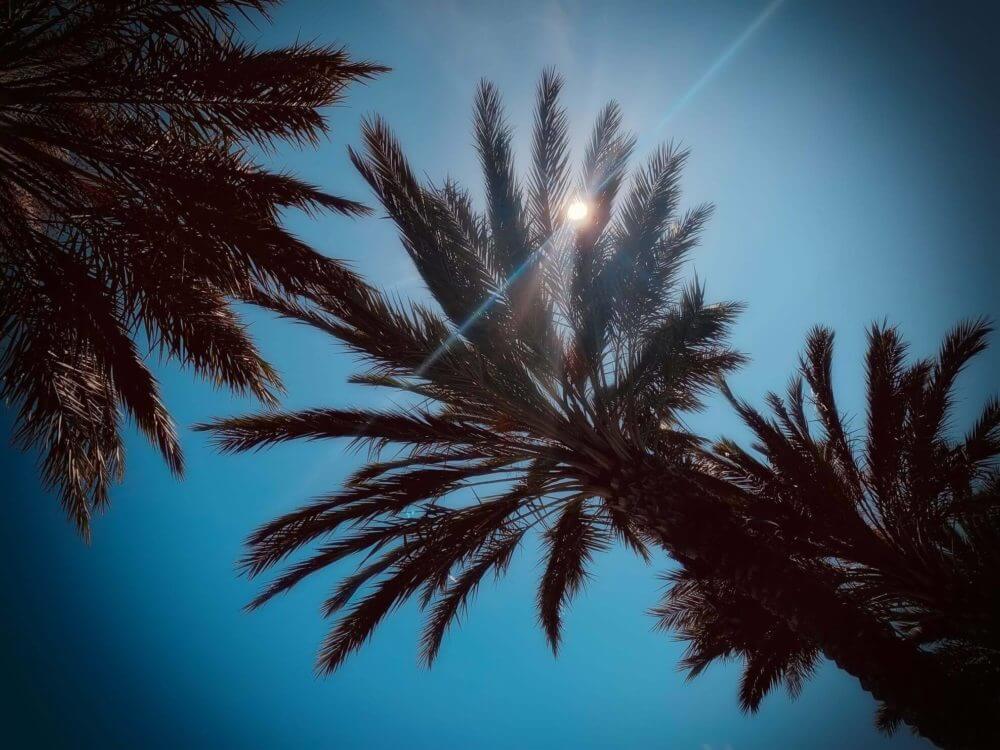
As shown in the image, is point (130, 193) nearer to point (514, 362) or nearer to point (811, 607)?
point (514, 362)

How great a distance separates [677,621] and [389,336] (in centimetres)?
666

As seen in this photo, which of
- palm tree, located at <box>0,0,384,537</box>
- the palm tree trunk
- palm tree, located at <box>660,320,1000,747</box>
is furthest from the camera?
palm tree, located at <box>660,320,1000,747</box>

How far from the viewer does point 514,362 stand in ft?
15.4

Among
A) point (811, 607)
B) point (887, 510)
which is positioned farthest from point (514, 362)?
point (887, 510)


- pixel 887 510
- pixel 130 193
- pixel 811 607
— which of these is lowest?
pixel 130 193

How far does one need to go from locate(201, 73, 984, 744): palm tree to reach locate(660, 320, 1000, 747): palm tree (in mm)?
800

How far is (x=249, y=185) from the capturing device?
461 cm

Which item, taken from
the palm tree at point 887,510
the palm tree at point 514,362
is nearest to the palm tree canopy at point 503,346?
the palm tree at point 514,362

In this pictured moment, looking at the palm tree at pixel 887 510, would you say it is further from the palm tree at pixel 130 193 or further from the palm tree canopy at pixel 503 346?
the palm tree at pixel 130 193

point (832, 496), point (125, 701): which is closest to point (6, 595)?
point (125, 701)

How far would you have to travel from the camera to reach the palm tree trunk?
10.1ft

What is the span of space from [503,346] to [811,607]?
3.41m

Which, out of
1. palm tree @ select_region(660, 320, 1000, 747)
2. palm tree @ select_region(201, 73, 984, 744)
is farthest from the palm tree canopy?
palm tree @ select_region(660, 320, 1000, 747)

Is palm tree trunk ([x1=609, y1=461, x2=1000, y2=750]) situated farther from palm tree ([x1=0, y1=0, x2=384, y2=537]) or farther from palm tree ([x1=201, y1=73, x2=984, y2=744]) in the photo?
palm tree ([x1=0, y1=0, x2=384, y2=537])
